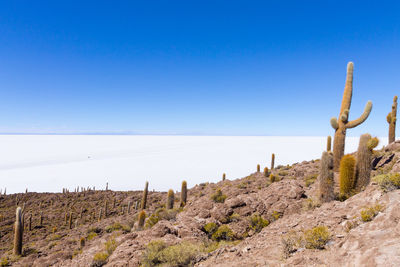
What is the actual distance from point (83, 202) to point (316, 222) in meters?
37.3

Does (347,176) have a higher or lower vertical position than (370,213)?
higher

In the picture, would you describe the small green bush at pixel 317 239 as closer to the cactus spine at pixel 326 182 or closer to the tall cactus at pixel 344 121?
the cactus spine at pixel 326 182

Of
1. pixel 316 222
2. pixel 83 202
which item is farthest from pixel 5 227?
pixel 316 222

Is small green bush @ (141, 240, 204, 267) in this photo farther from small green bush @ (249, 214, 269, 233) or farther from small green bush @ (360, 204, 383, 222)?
small green bush @ (360, 204, 383, 222)

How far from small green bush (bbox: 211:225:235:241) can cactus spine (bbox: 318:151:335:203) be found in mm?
4289

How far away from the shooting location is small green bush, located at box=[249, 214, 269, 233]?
9.77 metres

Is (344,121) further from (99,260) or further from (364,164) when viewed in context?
(99,260)

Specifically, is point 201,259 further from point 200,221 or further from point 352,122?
point 352,122

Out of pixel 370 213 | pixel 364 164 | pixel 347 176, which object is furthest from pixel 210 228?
pixel 364 164

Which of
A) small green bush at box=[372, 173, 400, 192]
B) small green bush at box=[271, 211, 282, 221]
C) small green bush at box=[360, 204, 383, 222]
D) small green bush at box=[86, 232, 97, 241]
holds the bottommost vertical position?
small green bush at box=[86, 232, 97, 241]

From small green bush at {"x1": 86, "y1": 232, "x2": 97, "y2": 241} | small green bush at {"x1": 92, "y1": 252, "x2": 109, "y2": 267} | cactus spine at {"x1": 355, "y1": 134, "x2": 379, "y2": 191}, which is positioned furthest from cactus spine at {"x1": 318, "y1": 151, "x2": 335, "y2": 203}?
small green bush at {"x1": 86, "y1": 232, "x2": 97, "y2": 241}

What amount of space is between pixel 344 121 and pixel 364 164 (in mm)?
4788

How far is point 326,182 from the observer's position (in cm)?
972

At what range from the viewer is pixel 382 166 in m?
12.1
